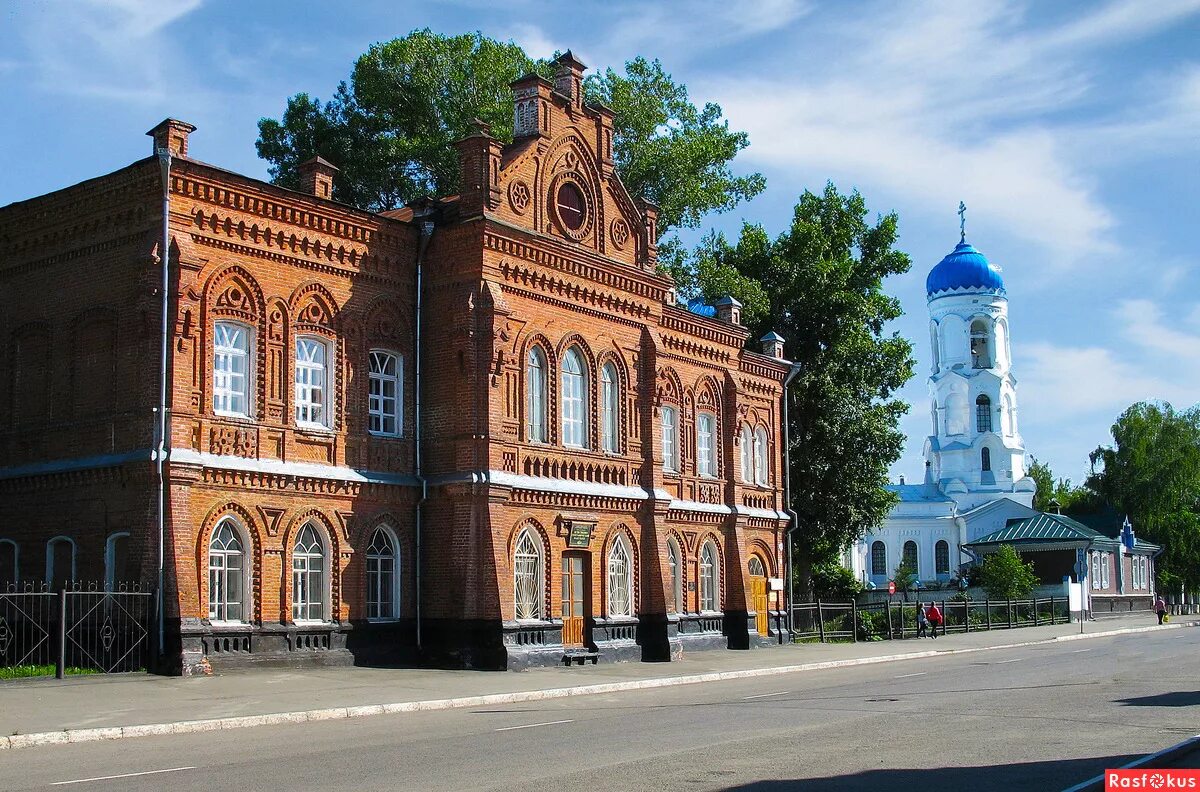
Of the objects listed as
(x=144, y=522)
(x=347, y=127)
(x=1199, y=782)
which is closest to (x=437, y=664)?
(x=144, y=522)

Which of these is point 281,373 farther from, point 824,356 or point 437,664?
point 824,356

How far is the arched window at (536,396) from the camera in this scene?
1043 inches

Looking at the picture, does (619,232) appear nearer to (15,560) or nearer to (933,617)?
(15,560)

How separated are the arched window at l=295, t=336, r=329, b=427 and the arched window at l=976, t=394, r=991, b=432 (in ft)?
224

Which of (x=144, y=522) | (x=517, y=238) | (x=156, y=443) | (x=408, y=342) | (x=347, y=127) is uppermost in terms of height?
(x=347, y=127)

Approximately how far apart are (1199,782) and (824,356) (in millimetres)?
34846

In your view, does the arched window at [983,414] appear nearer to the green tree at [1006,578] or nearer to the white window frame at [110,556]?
the green tree at [1006,578]

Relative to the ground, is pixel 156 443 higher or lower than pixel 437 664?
higher

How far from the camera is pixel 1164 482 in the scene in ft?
258

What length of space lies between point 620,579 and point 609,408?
3.82 meters

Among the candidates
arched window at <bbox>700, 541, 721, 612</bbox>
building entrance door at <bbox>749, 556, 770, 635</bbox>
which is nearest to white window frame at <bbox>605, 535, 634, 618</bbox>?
arched window at <bbox>700, 541, 721, 612</bbox>

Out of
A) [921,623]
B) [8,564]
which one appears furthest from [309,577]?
[921,623]

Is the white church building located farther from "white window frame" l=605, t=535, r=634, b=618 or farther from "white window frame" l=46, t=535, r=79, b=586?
"white window frame" l=46, t=535, r=79, b=586

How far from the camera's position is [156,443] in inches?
818
